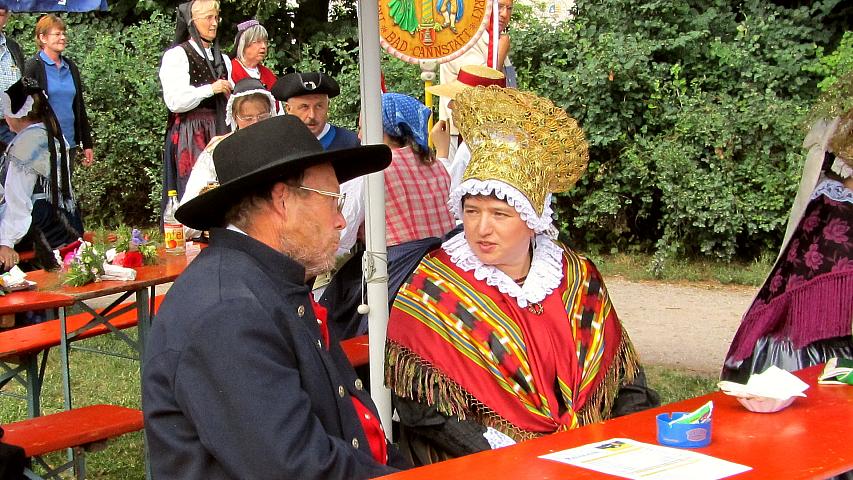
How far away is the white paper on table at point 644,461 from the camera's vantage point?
2.29 m

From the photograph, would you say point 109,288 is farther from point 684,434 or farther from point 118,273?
point 684,434

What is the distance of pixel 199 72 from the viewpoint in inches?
302

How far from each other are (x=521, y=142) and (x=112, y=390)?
3.92m

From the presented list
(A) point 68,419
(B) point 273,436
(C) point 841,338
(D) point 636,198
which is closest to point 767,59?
(D) point 636,198

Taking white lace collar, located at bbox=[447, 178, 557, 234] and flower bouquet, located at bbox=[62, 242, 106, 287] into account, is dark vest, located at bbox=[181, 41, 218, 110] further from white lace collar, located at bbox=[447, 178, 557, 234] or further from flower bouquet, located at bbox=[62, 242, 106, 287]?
white lace collar, located at bbox=[447, 178, 557, 234]

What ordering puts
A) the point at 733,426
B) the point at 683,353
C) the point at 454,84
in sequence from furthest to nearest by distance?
the point at 683,353, the point at 454,84, the point at 733,426

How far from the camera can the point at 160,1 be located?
544 inches

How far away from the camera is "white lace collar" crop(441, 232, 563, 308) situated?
346 centimetres

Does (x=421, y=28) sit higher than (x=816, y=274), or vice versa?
(x=421, y=28)

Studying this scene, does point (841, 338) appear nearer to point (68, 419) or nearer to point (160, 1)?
point (68, 419)

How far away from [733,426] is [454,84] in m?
4.00

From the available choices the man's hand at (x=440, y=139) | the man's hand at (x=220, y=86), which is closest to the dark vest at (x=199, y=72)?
the man's hand at (x=220, y=86)

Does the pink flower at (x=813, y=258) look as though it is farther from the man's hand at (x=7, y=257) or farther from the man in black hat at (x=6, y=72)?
the man in black hat at (x=6, y=72)

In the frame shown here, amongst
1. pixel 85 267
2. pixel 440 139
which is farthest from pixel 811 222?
pixel 85 267
